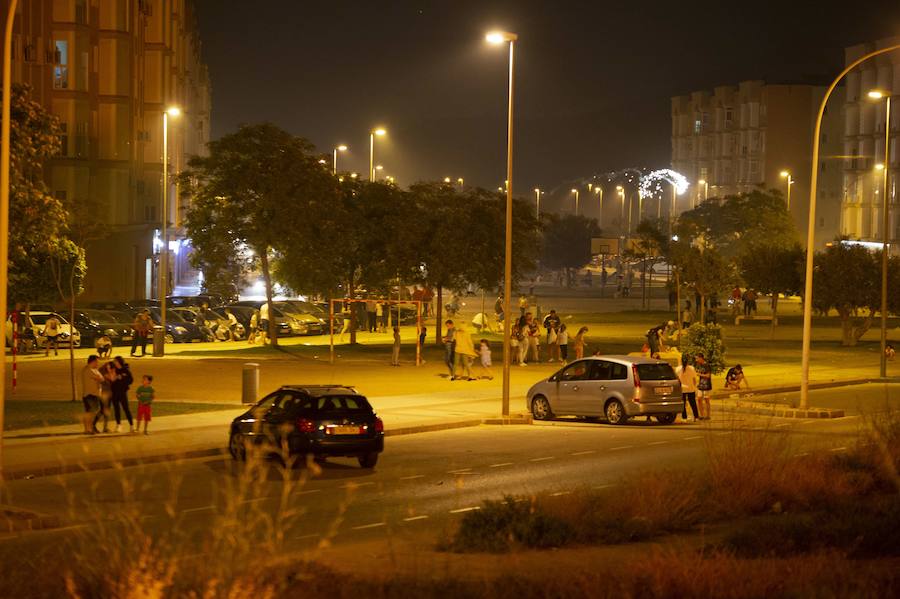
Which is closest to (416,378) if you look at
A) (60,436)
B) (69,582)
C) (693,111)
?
(60,436)

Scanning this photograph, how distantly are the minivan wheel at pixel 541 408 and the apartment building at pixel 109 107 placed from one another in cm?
3520

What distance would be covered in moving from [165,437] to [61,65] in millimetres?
47096

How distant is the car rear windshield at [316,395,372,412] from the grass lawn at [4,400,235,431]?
6.60 m

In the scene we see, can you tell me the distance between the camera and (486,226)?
45406mm

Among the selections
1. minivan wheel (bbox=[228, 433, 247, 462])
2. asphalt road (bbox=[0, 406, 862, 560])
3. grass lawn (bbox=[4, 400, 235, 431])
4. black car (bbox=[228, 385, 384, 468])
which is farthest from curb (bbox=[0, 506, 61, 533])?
grass lawn (bbox=[4, 400, 235, 431])

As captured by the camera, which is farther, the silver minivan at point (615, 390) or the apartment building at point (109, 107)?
the apartment building at point (109, 107)

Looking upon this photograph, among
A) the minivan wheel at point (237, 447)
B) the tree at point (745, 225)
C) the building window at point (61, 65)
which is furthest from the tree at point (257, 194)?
the tree at point (745, 225)

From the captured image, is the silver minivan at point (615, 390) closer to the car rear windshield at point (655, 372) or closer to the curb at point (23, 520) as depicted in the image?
the car rear windshield at point (655, 372)

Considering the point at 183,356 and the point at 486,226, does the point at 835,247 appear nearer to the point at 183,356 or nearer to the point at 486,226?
the point at 486,226

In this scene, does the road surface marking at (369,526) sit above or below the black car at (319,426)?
below

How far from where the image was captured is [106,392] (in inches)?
871

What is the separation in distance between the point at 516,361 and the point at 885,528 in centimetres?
2943

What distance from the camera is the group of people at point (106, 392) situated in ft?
71.7

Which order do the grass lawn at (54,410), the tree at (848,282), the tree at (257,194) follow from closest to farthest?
1. the grass lawn at (54,410)
2. the tree at (257,194)
3. the tree at (848,282)
